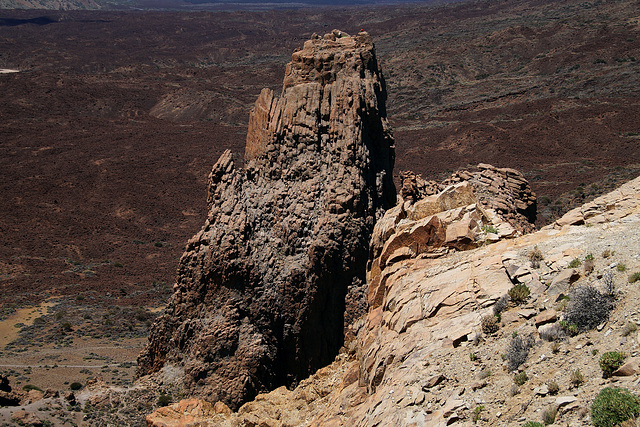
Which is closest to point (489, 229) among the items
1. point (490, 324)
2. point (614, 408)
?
point (490, 324)

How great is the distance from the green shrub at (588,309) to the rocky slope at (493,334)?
2.4 inches

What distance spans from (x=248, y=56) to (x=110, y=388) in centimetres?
14391

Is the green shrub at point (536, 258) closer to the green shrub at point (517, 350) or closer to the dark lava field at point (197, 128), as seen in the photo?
the green shrub at point (517, 350)

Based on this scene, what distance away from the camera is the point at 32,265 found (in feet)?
141

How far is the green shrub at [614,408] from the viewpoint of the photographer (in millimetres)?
5594

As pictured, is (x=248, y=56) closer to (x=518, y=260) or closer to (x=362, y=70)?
(x=362, y=70)

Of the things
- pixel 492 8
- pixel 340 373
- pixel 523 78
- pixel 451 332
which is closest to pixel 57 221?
pixel 340 373

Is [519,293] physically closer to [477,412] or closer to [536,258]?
[536,258]

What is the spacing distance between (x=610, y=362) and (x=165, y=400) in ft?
39.1

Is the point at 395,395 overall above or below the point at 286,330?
above

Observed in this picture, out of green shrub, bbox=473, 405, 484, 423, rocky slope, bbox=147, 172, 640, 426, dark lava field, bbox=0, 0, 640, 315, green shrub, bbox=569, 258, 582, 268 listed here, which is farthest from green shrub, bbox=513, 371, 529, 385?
dark lava field, bbox=0, 0, 640, 315

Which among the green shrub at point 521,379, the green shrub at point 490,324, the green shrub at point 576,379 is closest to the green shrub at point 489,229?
the green shrub at point 490,324

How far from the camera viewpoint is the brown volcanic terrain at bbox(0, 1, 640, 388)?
45.4 metres

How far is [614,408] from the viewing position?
5.64 meters
